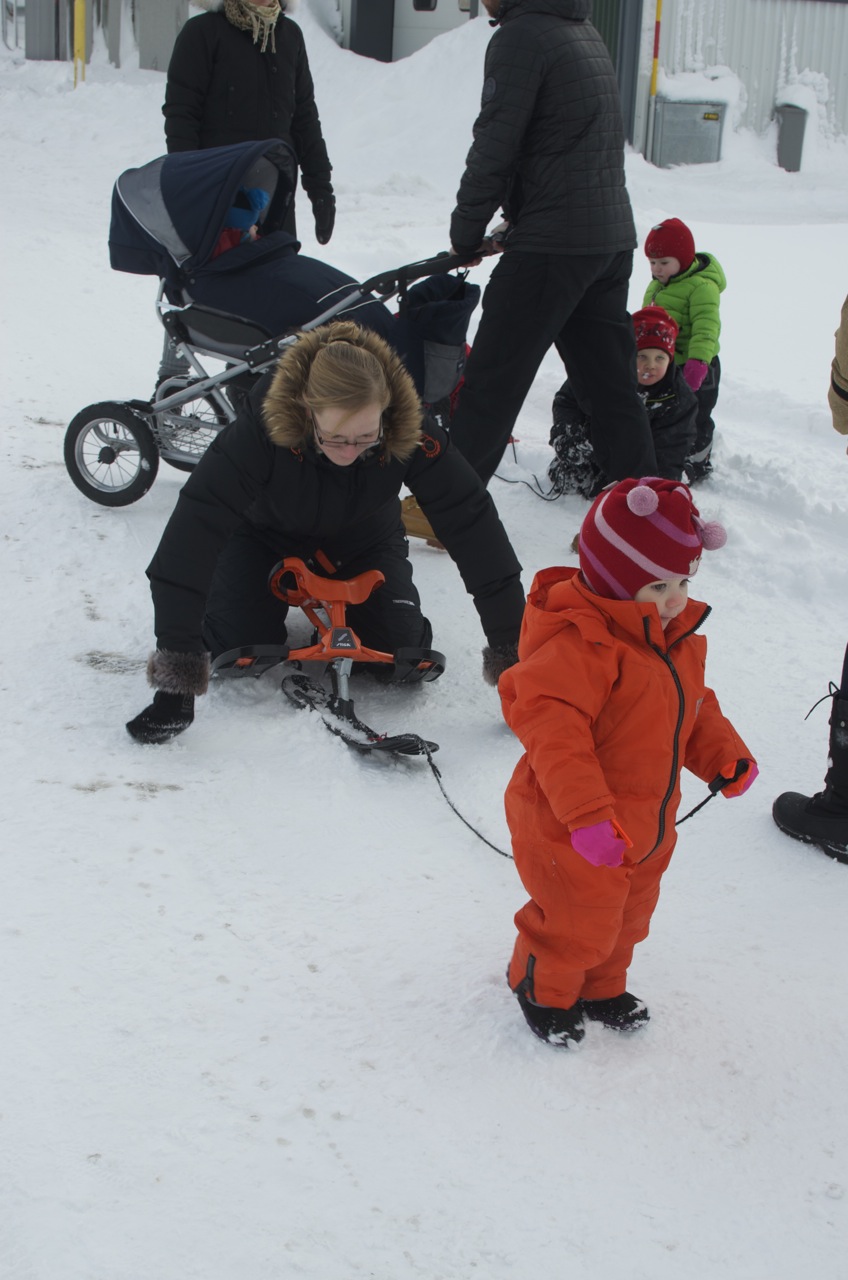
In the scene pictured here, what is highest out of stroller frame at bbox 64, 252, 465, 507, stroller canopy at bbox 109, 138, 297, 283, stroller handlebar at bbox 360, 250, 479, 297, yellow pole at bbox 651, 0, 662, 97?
yellow pole at bbox 651, 0, 662, 97

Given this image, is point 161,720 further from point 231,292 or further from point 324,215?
point 324,215

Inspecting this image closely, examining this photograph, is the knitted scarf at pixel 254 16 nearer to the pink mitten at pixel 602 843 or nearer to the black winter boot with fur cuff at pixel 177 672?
the black winter boot with fur cuff at pixel 177 672

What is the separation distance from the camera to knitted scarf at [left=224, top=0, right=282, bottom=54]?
15.2ft

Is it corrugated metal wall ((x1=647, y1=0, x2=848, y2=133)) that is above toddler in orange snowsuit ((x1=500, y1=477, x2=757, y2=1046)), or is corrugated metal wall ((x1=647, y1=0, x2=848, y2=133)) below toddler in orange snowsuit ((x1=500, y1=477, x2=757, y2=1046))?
above

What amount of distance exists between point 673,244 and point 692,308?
0.28 meters

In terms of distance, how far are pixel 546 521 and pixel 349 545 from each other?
5.23 feet

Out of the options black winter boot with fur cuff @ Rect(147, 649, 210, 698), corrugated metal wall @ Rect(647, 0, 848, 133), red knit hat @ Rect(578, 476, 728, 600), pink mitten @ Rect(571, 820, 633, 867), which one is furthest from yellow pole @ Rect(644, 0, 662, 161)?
pink mitten @ Rect(571, 820, 633, 867)

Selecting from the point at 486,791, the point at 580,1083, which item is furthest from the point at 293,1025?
the point at 486,791

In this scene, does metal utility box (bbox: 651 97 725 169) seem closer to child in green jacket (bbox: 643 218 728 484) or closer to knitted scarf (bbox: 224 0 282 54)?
child in green jacket (bbox: 643 218 728 484)

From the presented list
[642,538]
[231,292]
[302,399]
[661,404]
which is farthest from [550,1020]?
[661,404]

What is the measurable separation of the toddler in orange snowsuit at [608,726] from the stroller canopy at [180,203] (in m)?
2.51

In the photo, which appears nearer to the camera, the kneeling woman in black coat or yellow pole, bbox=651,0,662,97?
the kneeling woman in black coat

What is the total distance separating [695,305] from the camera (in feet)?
16.9

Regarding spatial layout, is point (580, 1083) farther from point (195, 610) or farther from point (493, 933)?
point (195, 610)
